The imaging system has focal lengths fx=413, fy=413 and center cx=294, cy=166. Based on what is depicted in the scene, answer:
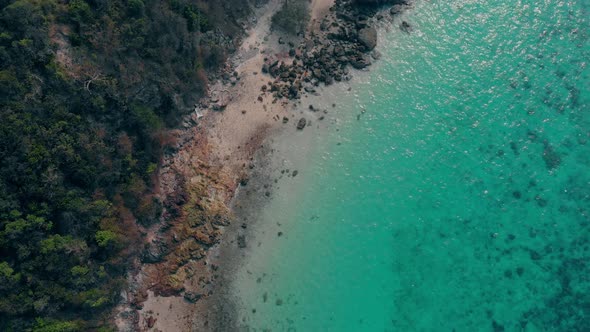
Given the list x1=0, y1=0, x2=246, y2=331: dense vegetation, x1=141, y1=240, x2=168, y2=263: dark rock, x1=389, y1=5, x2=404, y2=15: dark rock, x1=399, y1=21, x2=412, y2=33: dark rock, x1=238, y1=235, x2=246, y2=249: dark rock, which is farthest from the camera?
x1=389, y1=5, x2=404, y2=15: dark rock

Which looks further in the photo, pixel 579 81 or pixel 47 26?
pixel 579 81

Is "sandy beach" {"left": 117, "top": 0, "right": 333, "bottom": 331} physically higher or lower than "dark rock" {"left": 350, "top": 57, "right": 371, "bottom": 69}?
lower

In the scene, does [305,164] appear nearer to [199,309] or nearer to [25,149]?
[199,309]

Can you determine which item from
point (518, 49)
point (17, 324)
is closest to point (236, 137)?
point (17, 324)

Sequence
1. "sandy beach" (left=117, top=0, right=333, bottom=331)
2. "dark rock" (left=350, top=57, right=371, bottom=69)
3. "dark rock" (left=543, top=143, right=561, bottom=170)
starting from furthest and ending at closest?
"dark rock" (left=350, top=57, right=371, bottom=69) → "dark rock" (left=543, top=143, right=561, bottom=170) → "sandy beach" (left=117, top=0, right=333, bottom=331)

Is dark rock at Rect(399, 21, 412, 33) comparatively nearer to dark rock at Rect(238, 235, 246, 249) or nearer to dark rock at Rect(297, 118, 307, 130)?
dark rock at Rect(297, 118, 307, 130)

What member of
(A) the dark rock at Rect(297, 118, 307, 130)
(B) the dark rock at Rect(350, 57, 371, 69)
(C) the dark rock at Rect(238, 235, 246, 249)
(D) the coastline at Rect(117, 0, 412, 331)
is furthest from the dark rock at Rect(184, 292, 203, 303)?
(B) the dark rock at Rect(350, 57, 371, 69)
